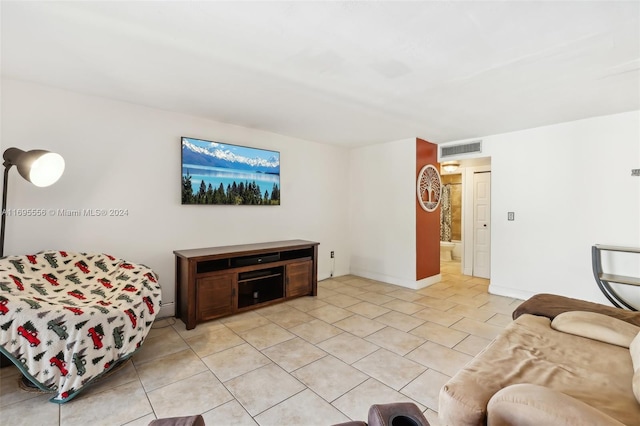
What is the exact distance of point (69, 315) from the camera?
1.83m

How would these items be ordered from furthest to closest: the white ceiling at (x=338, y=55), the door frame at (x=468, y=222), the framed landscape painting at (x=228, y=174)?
the door frame at (x=468, y=222)
the framed landscape painting at (x=228, y=174)
the white ceiling at (x=338, y=55)

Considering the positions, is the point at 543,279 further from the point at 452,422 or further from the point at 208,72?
the point at 208,72

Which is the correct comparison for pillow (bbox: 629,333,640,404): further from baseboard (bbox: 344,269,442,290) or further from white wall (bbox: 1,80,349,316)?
white wall (bbox: 1,80,349,316)

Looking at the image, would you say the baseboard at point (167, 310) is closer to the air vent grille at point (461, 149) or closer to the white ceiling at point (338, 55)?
the white ceiling at point (338, 55)

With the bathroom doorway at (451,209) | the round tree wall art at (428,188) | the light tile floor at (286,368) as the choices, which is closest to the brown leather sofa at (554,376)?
the light tile floor at (286,368)

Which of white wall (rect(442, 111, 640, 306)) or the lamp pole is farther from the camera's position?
white wall (rect(442, 111, 640, 306))

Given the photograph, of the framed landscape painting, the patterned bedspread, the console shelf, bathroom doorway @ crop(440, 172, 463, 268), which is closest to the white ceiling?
the framed landscape painting

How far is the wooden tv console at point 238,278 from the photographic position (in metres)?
3.02

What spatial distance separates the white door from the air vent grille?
41.4 inches

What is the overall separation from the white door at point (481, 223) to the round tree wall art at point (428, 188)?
0.99 meters

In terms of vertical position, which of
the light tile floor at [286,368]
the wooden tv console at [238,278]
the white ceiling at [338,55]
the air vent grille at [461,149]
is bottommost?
the light tile floor at [286,368]

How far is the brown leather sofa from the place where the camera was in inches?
40.3

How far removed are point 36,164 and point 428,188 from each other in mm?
4663

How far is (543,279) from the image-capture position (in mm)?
3818
